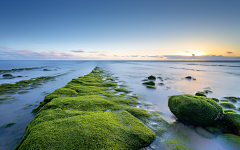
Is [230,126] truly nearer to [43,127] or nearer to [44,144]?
[44,144]

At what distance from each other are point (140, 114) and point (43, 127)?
3.87 metres

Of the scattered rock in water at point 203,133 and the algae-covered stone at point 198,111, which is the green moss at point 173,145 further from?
the algae-covered stone at point 198,111

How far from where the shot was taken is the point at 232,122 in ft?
14.1

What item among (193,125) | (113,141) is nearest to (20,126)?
(113,141)

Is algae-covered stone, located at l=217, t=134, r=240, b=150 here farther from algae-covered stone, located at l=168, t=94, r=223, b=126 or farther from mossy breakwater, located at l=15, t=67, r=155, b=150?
mossy breakwater, located at l=15, t=67, r=155, b=150

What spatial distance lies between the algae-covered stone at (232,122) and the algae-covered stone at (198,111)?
0.71 ft

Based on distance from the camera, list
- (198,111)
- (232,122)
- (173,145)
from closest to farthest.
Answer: (173,145) < (232,122) < (198,111)

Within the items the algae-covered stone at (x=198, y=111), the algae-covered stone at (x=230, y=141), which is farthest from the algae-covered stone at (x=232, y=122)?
the algae-covered stone at (x=230, y=141)

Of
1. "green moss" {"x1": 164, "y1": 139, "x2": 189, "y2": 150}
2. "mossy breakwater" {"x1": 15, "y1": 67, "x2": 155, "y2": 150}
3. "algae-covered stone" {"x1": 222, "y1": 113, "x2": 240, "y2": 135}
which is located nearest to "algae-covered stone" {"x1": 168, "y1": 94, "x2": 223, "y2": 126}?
"algae-covered stone" {"x1": 222, "y1": 113, "x2": 240, "y2": 135}

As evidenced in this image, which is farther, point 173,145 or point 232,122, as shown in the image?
point 232,122

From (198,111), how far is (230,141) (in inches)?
47.2

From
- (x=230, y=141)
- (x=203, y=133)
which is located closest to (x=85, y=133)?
(x=203, y=133)

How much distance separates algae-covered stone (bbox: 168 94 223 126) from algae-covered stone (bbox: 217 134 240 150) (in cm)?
65

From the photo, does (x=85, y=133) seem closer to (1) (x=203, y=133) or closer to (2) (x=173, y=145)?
(2) (x=173, y=145)
